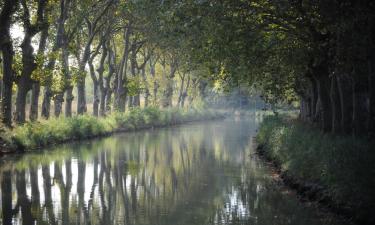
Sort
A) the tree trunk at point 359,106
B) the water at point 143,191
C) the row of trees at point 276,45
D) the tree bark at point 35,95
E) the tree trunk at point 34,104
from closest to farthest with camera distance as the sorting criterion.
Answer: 1. the water at point 143,191
2. the row of trees at point 276,45
3. the tree trunk at point 359,106
4. the tree bark at point 35,95
5. the tree trunk at point 34,104

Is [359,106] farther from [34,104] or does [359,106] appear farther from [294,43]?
[34,104]

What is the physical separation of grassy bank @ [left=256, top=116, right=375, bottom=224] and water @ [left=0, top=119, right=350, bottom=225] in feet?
1.87

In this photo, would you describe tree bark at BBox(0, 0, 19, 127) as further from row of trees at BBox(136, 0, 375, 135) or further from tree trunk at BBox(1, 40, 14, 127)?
row of trees at BBox(136, 0, 375, 135)

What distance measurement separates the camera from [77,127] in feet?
135

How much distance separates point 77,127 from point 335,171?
28.1m

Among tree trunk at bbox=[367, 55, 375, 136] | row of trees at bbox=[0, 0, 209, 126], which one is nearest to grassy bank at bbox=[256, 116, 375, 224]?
tree trunk at bbox=[367, 55, 375, 136]

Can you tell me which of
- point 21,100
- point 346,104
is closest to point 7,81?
point 21,100

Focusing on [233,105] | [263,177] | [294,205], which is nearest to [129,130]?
[263,177]

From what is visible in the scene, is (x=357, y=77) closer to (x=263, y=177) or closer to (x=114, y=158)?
(x=263, y=177)

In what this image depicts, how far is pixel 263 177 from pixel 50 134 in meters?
17.0

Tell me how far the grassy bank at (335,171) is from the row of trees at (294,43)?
6.89 feet

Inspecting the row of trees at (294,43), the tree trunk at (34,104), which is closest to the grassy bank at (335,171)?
the row of trees at (294,43)

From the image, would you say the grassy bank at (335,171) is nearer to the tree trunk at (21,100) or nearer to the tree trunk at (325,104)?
the tree trunk at (325,104)

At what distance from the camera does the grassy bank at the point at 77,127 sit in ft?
101
